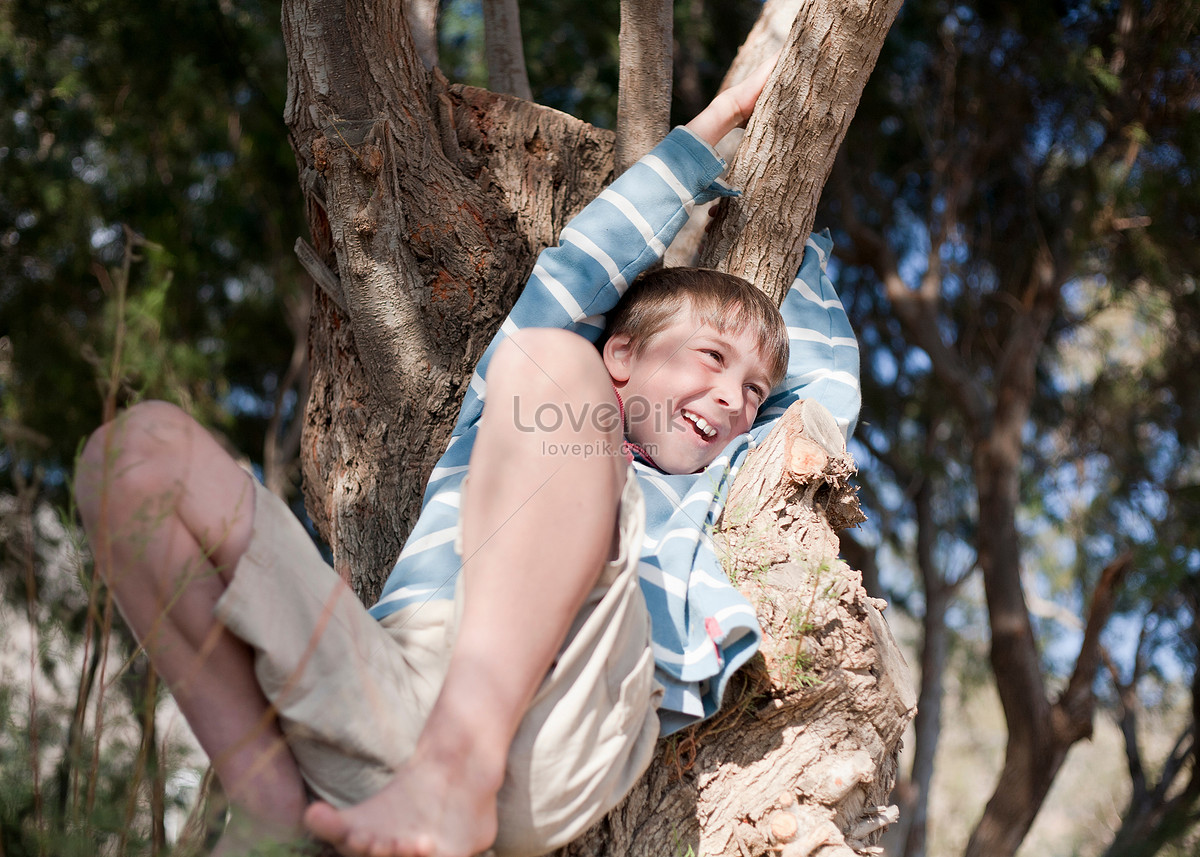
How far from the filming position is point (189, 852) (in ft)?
3.82

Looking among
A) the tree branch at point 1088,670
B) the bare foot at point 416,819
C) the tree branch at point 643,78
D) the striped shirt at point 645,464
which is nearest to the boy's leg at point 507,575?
the bare foot at point 416,819

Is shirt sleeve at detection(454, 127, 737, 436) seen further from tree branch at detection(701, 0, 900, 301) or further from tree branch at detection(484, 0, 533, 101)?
tree branch at detection(484, 0, 533, 101)

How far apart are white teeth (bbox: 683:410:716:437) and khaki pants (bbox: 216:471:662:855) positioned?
56 centimetres

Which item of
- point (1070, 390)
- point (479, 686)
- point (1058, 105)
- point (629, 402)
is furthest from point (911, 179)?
point (479, 686)

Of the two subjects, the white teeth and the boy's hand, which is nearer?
the white teeth

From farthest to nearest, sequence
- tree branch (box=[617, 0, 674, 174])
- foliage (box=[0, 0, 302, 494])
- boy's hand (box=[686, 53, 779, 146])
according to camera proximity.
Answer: foliage (box=[0, 0, 302, 494])
tree branch (box=[617, 0, 674, 174])
boy's hand (box=[686, 53, 779, 146])

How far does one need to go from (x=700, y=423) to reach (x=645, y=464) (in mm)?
166

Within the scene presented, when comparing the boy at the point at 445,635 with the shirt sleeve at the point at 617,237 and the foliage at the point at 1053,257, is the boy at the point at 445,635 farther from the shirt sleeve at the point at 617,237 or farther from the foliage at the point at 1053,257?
the foliage at the point at 1053,257

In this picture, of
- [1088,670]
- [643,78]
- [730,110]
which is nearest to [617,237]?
[730,110]

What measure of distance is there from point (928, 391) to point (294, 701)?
256 inches

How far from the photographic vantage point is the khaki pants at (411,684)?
1235 mm

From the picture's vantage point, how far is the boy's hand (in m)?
2.26

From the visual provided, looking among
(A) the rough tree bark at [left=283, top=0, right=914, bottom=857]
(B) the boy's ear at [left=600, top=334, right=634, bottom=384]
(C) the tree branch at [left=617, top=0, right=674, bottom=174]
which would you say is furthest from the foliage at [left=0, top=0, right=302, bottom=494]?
(B) the boy's ear at [left=600, top=334, right=634, bottom=384]

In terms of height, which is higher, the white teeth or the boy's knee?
the boy's knee
